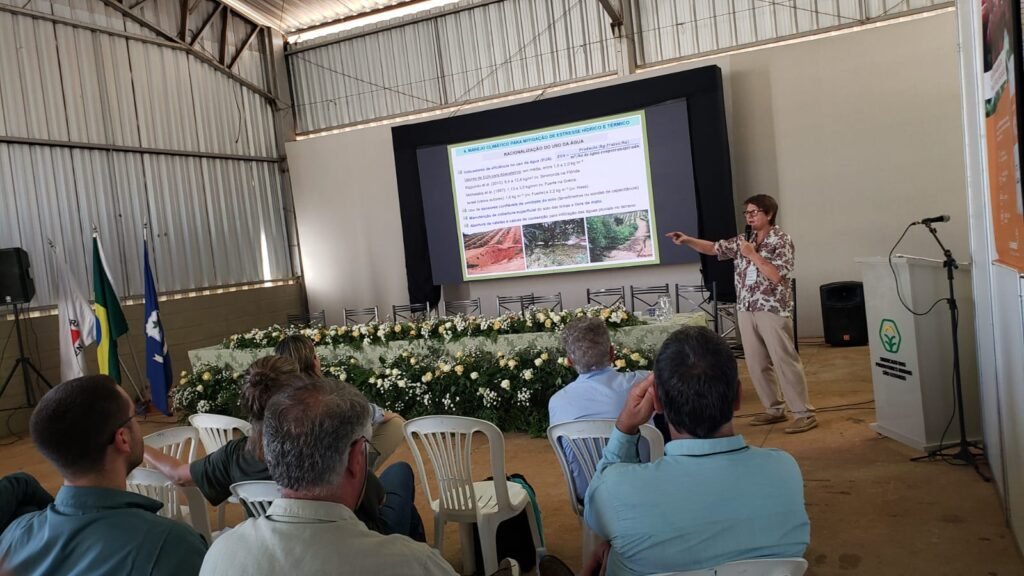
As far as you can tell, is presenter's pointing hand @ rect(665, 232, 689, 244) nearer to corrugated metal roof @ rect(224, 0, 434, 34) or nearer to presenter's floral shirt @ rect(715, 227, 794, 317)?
presenter's floral shirt @ rect(715, 227, 794, 317)

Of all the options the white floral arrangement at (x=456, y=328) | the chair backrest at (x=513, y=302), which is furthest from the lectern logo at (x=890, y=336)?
the chair backrest at (x=513, y=302)

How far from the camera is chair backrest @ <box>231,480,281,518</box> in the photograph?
2.06 meters

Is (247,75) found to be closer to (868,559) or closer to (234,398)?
(234,398)

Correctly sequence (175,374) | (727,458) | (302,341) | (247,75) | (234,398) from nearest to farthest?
(727,458) < (302,341) < (234,398) < (175,374) < (247,75)

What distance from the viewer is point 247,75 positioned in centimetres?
1080

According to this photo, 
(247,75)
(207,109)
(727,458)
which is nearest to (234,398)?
(727,458)

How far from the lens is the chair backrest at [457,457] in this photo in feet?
8.65

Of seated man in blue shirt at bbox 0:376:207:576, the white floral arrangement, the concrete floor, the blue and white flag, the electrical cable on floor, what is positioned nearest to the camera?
seated man in blue shirt at bbox 0:376:207:576

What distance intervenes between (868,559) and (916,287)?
1504 mm

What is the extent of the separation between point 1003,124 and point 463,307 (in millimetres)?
7906

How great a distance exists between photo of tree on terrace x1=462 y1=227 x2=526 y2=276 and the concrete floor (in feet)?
15.4

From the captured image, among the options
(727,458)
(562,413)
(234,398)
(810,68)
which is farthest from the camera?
(810,68)

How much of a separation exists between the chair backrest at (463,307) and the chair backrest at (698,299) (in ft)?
8.56

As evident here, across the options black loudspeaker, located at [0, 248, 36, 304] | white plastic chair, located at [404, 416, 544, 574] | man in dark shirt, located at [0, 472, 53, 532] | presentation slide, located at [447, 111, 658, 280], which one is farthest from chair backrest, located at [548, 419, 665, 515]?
black loudspeaker, located at [0, 248, 36, 304]
